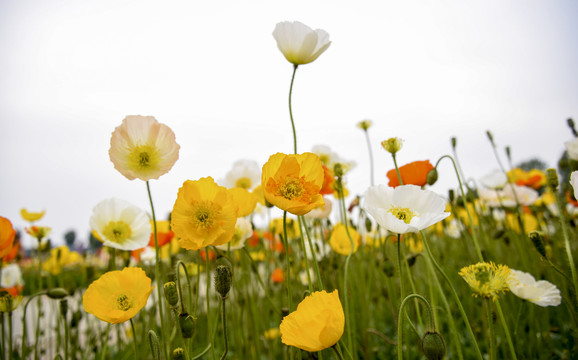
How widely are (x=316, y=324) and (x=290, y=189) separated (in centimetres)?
24

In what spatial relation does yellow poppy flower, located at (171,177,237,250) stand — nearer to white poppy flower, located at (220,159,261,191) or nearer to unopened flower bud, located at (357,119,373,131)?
white poppy flower, located at (220,159,261,191)

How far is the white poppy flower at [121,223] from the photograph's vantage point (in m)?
1.03

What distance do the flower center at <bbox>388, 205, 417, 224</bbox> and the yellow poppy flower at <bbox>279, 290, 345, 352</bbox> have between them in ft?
0.87

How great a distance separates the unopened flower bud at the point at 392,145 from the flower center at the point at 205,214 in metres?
0.46

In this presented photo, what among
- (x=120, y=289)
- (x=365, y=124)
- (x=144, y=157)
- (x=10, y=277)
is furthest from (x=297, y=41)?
(x=10, y=277)

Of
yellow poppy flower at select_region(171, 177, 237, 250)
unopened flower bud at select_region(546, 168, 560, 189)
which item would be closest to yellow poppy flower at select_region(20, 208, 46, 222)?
yellow poppy flower at select_region(171, 177, 237, 250)

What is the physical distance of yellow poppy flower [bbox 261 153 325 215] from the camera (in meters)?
0.62

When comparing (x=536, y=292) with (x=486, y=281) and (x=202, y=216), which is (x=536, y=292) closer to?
(x=486, y=281)

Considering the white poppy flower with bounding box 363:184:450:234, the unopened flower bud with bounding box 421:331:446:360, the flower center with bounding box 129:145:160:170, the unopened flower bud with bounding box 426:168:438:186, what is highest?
the flower center with bounding box 129:145:160:170

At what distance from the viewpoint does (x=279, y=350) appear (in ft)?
5.31

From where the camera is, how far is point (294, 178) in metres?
0.66

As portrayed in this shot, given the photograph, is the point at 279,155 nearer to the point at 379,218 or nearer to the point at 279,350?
the point at 379,218

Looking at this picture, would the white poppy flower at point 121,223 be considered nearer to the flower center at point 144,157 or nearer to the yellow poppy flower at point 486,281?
the flower center at point 144,157

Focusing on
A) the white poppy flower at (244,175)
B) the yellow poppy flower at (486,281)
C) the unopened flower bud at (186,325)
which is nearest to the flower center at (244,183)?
the white poppy flower at (244,175)
